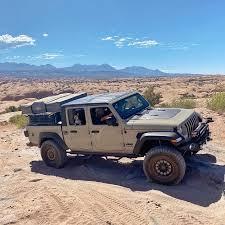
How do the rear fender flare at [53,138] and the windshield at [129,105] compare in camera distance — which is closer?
the windshield at [129,105]

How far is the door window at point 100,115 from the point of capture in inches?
361

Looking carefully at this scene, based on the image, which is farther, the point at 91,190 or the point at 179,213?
the point at 91,190

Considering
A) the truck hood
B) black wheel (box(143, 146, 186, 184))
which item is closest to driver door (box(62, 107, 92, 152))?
the truck hood

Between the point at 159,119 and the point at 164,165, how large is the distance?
1.03 meters

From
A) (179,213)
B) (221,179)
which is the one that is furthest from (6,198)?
(221,179)

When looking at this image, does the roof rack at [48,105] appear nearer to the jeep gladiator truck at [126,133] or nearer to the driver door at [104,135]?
the jeep gladiator truck at [126,133]

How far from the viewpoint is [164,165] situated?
8297 millimetres

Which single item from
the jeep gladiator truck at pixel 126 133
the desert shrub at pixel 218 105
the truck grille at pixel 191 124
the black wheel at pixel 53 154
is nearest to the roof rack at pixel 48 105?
the jeep gladiator truck at pixel 126 133

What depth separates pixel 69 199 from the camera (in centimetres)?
772

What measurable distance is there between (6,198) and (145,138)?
3255 millimetres

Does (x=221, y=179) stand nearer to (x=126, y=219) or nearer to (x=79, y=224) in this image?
(x=126, y=219)

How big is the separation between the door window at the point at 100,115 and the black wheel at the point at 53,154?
1634mm

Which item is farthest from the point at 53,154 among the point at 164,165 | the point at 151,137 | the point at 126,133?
the point at 164,165

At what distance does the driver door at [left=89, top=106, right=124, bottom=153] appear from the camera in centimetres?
897
